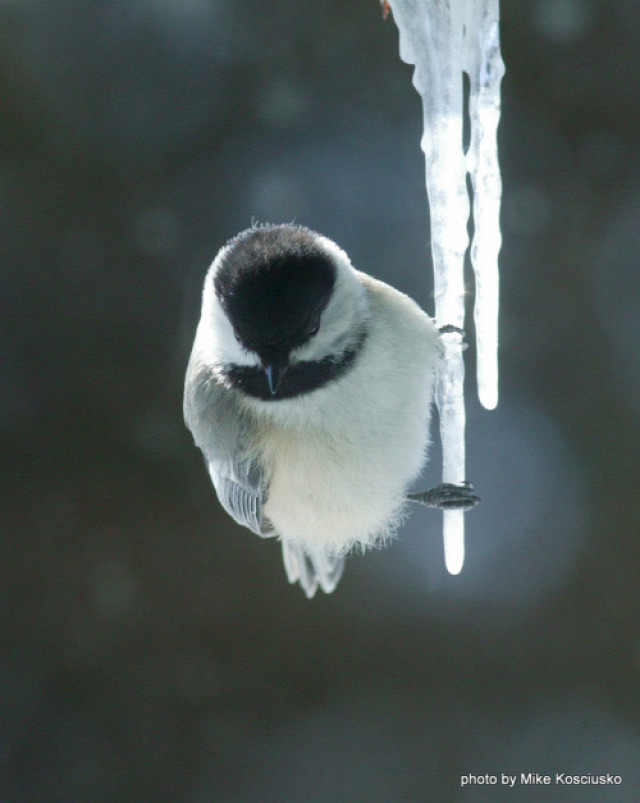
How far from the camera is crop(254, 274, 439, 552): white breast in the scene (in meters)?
0.93

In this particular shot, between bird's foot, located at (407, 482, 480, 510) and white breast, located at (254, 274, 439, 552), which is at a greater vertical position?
white breast, located at (254, 274, 439, 552)

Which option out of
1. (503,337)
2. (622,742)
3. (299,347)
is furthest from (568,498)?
(299,347)

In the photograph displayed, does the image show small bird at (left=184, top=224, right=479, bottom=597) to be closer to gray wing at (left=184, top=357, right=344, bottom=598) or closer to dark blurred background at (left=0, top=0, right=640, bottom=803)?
gray wing at (left=184, top=357, right=344, bottom=598)

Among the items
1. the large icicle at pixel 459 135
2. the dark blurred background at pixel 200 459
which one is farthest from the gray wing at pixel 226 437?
the dark blurred background at pixel 200 459

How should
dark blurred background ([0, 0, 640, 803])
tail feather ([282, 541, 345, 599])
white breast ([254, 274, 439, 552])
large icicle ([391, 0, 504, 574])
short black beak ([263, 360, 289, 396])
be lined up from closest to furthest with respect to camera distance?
large icicle ([391, 0, 504, 574]) → short black beak ([263, 360, 289, 396]) → white breast ([254, 274, 439, 552]) → tail feather ([282, 541, 345, 599]) → dark blurred background ([0, 0, 640, 803])

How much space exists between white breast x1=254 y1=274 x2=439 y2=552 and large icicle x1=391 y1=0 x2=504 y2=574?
0.12m

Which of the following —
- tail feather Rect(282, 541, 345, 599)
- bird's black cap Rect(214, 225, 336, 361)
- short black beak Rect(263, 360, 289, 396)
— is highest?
bird's black cap Rect(214, 225, 336, 361)

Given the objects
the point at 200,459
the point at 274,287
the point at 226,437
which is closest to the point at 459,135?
the point at 274,287

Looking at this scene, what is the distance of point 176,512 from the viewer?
192 cm

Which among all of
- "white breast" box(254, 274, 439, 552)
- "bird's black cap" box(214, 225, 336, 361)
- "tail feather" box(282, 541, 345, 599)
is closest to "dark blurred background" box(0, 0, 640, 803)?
"tail feather" box(282, 541, 345, 599)

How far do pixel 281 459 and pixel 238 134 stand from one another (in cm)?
99

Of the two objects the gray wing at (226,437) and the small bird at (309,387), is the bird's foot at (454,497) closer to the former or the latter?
the small bird at (309,387)

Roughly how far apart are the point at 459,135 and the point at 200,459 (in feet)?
4.20

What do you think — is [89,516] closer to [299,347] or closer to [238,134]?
[238,134]
